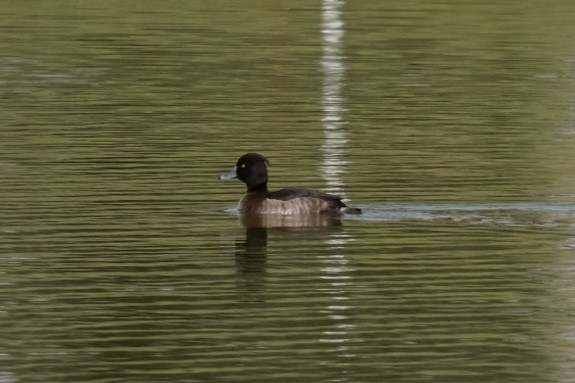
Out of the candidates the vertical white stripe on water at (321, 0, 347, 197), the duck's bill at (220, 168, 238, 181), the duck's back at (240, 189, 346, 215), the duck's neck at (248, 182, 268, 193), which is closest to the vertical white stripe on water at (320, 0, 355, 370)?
the vertical white stripe on water at (321, 0, 347, 197)

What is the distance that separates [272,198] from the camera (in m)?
21.4

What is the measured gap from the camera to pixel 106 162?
24.6 metres

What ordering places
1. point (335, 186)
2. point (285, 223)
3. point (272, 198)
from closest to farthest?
point (285, 223) < point (272, 198) < point (335, 186)

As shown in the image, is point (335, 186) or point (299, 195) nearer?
point (299, 195)

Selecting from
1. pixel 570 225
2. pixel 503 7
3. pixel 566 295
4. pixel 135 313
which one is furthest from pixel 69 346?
pixel 503 7

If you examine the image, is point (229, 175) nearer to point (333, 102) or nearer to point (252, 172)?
point (252, 172)

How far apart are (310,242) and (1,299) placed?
13.7 ft

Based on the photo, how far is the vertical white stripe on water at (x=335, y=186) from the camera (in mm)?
14961

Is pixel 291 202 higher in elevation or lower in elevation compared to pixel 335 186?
higher

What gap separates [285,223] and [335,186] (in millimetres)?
2159

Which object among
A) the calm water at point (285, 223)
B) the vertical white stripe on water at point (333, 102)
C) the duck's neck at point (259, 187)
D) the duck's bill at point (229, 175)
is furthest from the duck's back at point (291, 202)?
the vertical white stripe on water at point (333, 102)

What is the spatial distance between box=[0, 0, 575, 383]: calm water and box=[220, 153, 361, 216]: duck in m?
0.25

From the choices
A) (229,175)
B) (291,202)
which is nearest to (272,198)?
(291,202)

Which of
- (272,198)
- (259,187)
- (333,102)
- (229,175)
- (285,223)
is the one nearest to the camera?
(285,223)
